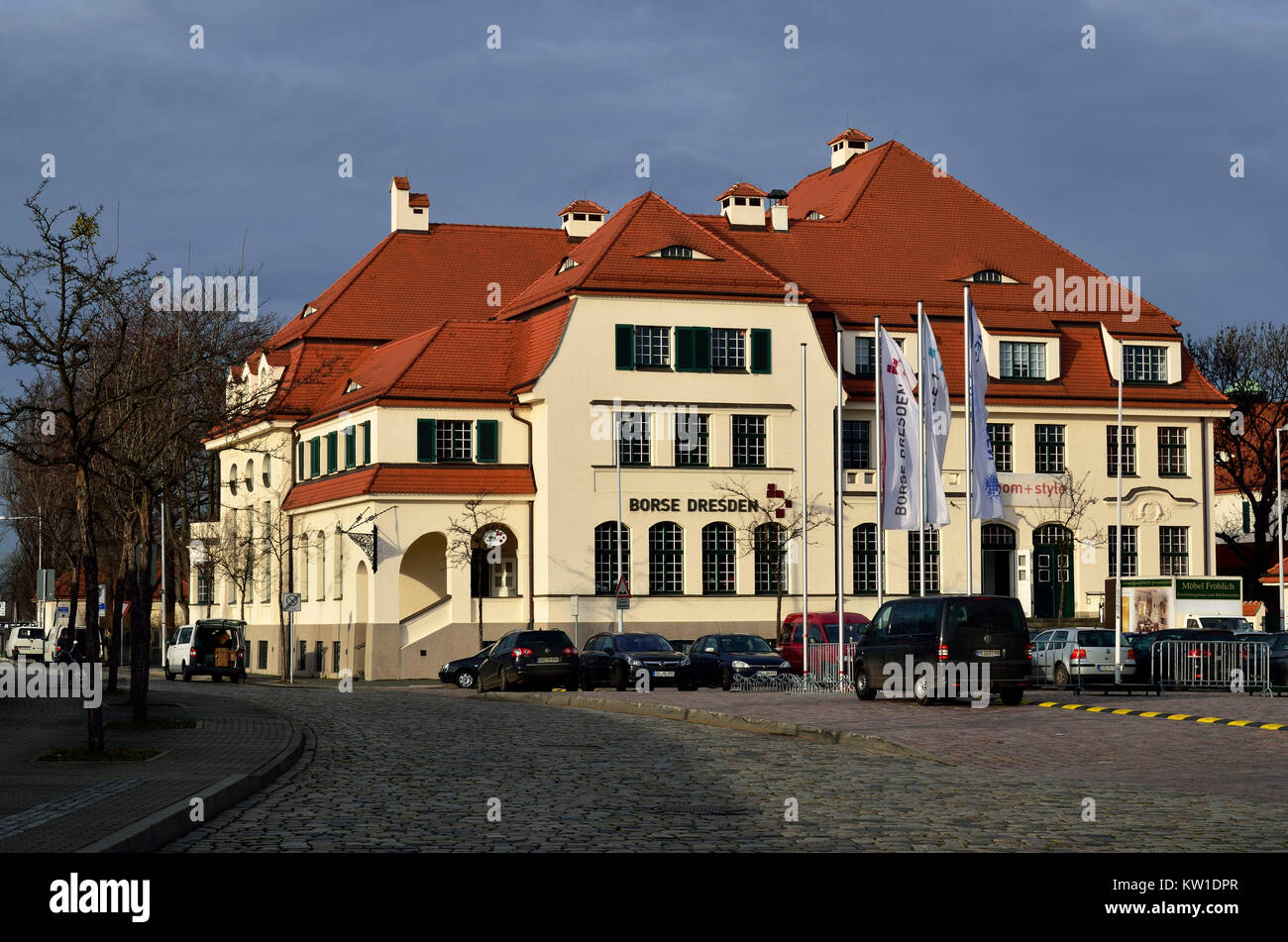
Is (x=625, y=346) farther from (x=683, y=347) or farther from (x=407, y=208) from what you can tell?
(x=407, y=208)

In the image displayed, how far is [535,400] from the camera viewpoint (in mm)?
60250

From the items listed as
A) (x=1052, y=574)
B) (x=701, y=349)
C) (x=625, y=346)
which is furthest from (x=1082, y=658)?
(x=1052, y=574)

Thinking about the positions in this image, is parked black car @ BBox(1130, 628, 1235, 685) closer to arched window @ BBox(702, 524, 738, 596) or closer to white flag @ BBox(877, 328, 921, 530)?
white flag @ BBox(877, 328, 921, 530)

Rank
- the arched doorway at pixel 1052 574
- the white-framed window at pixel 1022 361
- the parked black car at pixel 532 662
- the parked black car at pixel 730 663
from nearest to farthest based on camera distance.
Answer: the parked black car at pixel 730 663 < the parked black car at pixel 532 662 < the arched doorway at pixel 1052 574 < the white-framed window at pixel 1022 361

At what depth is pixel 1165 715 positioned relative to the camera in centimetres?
2872

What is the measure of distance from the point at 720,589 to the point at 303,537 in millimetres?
15931

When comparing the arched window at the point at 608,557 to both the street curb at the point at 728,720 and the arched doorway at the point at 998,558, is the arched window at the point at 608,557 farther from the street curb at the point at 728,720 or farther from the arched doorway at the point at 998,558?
the street curb at the point at 728,720

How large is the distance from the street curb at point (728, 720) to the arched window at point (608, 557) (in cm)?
1877

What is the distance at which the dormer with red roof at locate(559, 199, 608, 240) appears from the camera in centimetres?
7706

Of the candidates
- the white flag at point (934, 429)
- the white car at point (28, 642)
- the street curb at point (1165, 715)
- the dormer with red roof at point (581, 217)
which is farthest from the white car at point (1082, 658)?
the white car at point (28, 642)

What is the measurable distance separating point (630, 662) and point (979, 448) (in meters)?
9.62

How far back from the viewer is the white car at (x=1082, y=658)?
134 ft
